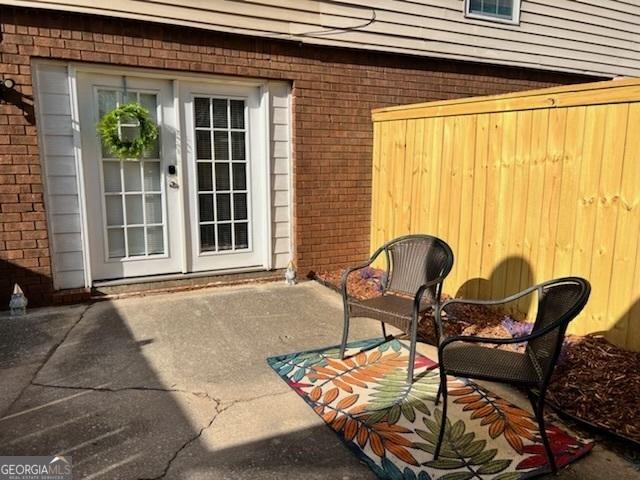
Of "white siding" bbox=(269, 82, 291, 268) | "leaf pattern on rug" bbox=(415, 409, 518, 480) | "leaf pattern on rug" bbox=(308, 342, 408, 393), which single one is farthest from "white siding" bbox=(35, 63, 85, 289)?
"leaf pattern on rug" bbox=(415, 409, 518, 480)

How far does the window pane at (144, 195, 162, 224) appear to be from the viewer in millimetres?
4922

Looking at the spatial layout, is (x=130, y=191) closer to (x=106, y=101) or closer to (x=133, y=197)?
(x=133, y=197)

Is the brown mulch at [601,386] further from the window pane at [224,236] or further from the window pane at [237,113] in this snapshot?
the window pane at [237,113]

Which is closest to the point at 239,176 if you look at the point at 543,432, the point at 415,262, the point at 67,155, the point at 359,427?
the point at 67,155

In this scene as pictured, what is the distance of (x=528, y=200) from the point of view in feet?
12.8

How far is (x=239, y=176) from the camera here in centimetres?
531

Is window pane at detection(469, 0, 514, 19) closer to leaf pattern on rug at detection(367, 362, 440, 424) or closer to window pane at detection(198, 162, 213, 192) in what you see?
window pane at detection(198, 162, 213, 192)

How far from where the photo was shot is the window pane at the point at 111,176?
4.71 meters

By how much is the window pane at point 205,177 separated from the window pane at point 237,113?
1.72ft

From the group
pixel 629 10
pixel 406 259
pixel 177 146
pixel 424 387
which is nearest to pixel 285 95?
pixel 177 146

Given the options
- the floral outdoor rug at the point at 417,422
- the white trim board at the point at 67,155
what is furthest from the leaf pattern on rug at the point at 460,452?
the white trim board at the point at 67,155

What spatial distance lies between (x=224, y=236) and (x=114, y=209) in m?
1.14

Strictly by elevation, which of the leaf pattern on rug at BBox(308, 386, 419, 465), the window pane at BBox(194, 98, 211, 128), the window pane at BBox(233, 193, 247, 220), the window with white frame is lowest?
the leaf pattern on rug at BBox(308, 386, 419, 465)

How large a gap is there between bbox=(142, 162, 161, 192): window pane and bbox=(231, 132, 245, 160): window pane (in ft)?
2.61
